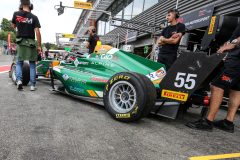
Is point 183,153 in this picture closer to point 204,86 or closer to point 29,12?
point 204,86

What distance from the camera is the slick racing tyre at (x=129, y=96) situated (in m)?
2.86

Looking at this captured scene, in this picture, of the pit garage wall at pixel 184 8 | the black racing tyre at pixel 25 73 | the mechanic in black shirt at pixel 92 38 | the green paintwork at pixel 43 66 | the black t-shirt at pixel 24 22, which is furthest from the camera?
the pit garage wall at pixel 184 8

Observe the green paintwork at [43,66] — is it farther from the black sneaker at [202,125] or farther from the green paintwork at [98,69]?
the black sneaker at [202,125]

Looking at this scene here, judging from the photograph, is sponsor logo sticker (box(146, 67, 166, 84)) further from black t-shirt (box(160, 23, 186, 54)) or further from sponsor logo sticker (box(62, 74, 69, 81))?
sponsor logo sticker (box(62, 74, 69, 81))

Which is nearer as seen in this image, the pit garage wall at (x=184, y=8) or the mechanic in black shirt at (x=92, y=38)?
the mechanic in black shirt at (x=92, y=38)

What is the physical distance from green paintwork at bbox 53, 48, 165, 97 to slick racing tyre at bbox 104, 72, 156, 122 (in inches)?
15.3

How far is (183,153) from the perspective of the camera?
221 centimetres

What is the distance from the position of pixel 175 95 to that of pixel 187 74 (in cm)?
28

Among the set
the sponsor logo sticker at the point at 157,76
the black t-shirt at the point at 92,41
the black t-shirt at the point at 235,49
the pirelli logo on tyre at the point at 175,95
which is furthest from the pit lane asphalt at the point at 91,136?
the black t-shirt at the point at 92,41

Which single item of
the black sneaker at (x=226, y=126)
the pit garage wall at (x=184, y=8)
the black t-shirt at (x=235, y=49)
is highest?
the pit garage wall at (x=184, y=8)

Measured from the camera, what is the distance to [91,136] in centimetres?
240

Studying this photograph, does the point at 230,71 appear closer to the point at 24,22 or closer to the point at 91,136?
the point at 91,136

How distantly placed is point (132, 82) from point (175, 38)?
5.36 ft

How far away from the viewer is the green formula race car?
9.36 ft
